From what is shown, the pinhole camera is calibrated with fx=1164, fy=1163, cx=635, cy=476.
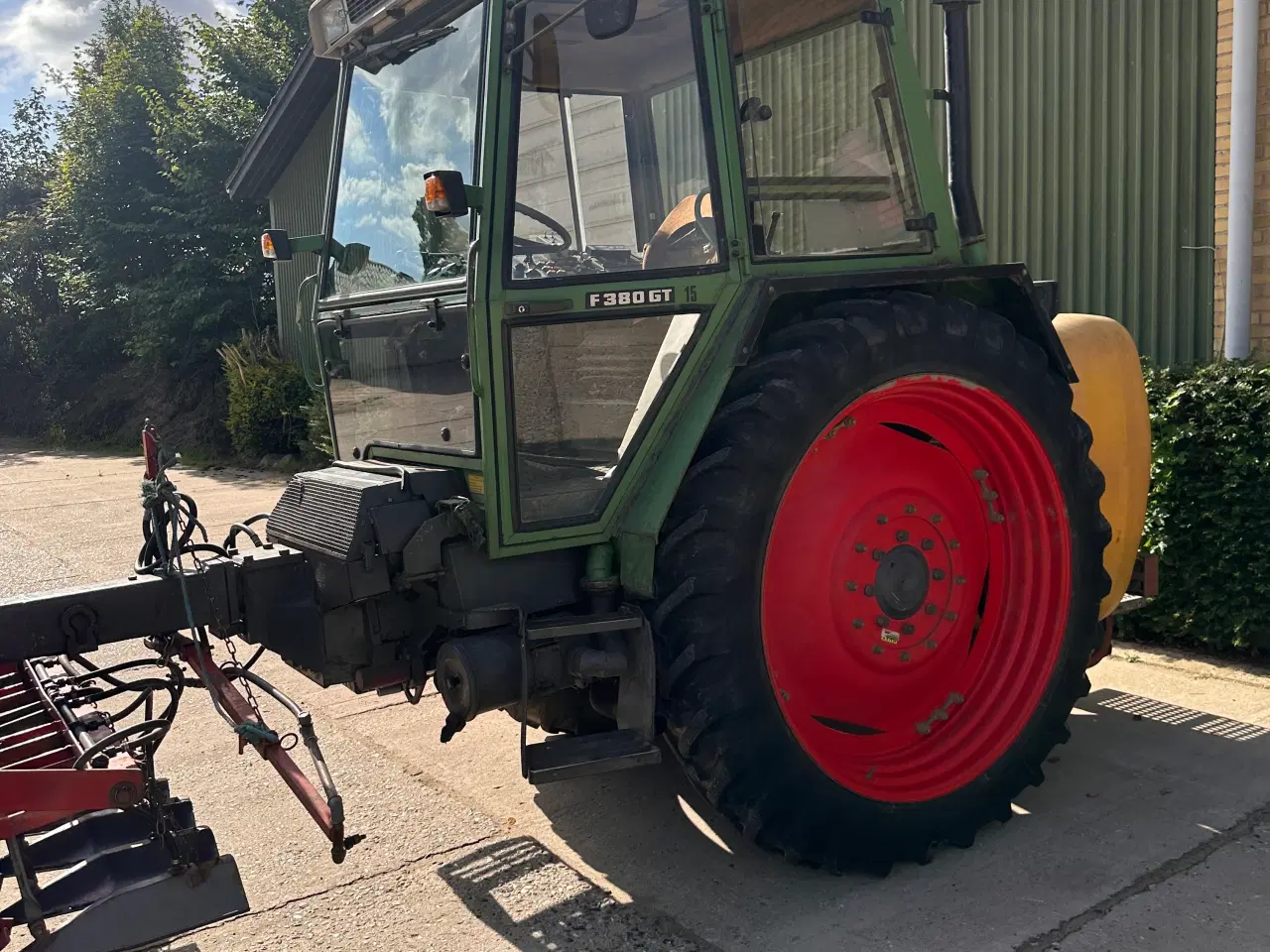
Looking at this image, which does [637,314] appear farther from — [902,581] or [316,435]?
[316,435]

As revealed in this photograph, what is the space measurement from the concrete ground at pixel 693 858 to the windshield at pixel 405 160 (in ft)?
5.58

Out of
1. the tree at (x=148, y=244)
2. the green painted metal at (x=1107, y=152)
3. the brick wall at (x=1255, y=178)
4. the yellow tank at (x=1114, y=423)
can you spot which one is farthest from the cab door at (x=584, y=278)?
the tree at (x=148, y=244)

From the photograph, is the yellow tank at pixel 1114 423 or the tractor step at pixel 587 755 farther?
the yellow tank at pixel 1114 423

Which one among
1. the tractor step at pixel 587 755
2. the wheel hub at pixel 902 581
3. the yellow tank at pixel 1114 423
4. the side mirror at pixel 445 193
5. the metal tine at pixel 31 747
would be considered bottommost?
the tractor step at pixel 587 755

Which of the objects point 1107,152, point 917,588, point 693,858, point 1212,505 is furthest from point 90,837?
point 1107,152

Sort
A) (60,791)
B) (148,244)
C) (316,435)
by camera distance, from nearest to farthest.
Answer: (60,791) → (316,435) → (148,244)

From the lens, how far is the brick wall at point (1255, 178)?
17.5 ft

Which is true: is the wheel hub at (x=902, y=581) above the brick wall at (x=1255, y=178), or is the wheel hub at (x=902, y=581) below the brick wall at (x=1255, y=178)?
below

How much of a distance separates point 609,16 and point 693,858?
2288mm

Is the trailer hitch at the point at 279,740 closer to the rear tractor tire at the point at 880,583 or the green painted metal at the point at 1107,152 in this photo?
the rear tractor tire at the point at 880,583

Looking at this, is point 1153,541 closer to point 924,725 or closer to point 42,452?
point 924,725

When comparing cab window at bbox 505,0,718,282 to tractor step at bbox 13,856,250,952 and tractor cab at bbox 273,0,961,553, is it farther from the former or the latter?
tractor step at bbox 13,856,250,952

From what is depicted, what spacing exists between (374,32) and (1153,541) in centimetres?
379

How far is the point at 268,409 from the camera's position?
14375 mm
